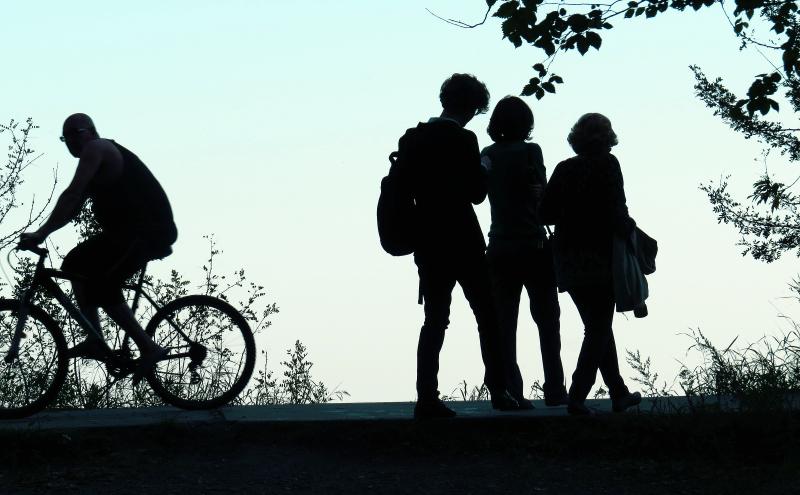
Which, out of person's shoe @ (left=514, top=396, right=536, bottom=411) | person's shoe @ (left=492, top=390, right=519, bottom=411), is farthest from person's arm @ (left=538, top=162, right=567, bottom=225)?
person's shoe @ (left=514, top=396, right=536, bottom=411)

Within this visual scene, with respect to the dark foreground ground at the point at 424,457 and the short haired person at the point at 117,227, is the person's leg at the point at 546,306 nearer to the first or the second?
the dark foreground ground at the point at 424,457

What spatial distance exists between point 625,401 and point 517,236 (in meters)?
1.24

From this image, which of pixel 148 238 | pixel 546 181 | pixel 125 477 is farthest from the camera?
pixel 546 181

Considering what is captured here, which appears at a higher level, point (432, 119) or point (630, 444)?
point (432, 119)

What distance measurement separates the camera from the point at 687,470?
21.6ft

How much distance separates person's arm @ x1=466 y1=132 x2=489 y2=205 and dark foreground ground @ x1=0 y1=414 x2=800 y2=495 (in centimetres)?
130

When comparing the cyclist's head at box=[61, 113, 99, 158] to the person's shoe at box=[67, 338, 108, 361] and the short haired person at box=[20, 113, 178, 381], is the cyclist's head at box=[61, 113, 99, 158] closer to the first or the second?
the short haired person at box=[20, 113, 178, 381]

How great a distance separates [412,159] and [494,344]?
1197 mm

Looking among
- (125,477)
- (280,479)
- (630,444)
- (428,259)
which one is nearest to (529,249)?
(428,259)

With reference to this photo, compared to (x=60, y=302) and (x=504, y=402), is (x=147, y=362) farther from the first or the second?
(x=504, y=402)

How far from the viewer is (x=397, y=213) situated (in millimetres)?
7055

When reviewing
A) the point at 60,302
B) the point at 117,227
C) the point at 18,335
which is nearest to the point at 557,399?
the point at 117,227

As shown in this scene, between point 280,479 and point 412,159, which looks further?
point 412,159

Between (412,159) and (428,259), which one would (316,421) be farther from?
(412,159)
